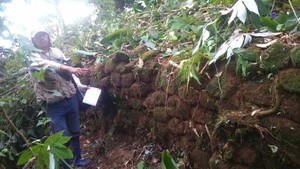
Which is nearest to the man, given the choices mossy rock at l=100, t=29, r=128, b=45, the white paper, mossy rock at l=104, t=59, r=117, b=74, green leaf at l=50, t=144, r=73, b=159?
the white paper

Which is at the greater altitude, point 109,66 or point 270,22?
point 270,22

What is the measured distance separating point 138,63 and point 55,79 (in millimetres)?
1037

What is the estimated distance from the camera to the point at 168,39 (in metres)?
3.71

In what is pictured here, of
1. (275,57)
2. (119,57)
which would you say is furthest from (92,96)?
(275,57)

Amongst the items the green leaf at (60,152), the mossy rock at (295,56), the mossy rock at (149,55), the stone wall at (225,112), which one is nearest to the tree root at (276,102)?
the stone wall at (225,112)

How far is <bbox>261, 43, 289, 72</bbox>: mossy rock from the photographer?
2084mm

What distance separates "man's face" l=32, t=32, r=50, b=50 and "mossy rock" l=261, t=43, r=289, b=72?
8.89 ft

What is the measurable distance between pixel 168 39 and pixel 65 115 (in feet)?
5.50

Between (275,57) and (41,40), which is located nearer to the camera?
(275,57)

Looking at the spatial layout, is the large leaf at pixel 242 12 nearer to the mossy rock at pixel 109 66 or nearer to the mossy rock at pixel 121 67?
the mossy rock at pixel 121 67

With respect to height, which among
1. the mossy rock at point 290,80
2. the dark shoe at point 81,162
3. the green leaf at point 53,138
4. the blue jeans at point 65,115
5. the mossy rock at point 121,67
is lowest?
the dark shoe at point 81,162

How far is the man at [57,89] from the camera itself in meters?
3.67

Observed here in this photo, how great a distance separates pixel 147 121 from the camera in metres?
3.65

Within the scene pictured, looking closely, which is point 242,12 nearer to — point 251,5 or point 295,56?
point 251,5
